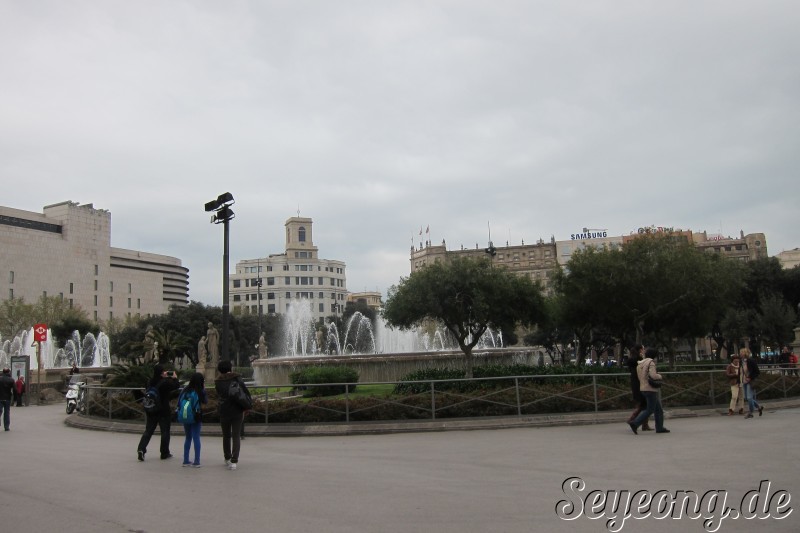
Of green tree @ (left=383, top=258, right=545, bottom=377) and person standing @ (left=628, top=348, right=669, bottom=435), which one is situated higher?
green tree @ (left=383, top=258, right=545, bottom=377)

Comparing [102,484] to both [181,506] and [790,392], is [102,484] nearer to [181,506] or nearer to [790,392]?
[181,506]

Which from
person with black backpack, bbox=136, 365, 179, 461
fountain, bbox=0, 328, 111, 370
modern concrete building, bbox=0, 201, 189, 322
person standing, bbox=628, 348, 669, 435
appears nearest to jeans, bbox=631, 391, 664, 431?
person standing, bbox=628, 348, 669, 435

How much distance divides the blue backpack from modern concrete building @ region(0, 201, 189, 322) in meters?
99.2

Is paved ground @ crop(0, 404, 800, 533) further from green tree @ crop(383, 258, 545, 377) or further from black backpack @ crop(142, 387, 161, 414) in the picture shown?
green tree @ crop(383, 258, 545, 377)

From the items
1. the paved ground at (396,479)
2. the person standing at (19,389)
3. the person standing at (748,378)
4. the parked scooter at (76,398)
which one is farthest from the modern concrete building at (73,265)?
the person standing at (748,378)

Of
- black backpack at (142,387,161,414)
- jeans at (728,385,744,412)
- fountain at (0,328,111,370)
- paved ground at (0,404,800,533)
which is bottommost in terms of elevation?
paved ground at (0,404,800,533)

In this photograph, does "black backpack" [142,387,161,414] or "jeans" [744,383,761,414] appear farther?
"jeans" [744,383,761,414]

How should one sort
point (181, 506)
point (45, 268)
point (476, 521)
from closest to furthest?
point (476, 521)
point (181, 506)
point (45, 268)

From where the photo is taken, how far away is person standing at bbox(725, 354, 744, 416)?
1666 cm

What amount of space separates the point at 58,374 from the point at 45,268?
8715 cm

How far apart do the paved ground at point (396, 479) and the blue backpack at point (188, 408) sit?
0.85 meters

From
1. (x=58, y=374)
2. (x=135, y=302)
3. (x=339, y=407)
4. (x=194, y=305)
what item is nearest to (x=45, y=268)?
(x=135, y=302)

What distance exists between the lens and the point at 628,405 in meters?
16.9

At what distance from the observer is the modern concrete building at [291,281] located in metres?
145
